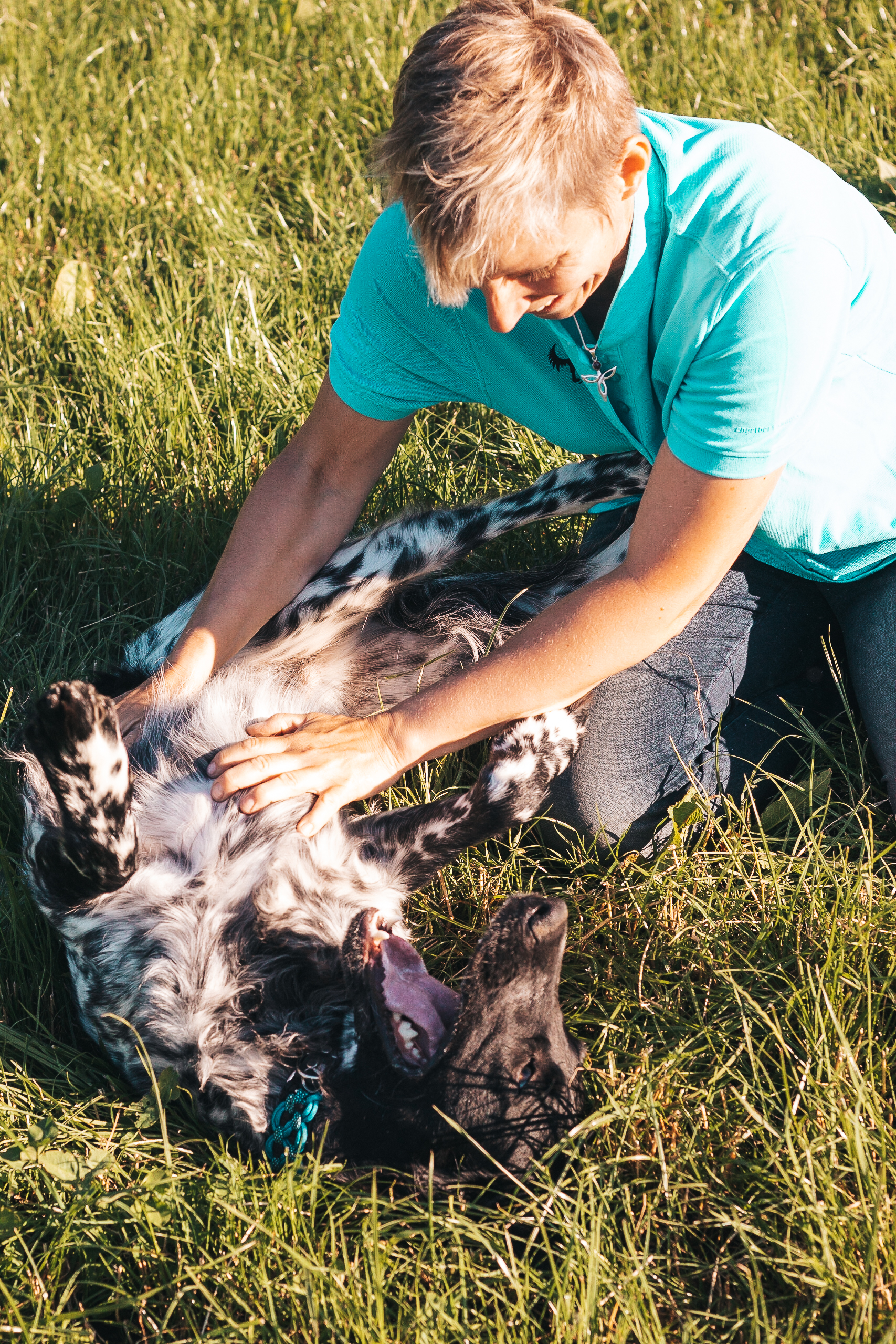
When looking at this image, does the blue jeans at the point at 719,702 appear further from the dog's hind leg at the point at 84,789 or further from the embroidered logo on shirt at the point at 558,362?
the dog's hind leg at the point at 84,789

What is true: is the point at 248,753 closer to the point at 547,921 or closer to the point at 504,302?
the point at 547,921

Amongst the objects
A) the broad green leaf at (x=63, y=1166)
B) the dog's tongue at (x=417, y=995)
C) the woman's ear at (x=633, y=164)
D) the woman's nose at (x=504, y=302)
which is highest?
the woman's ear at (x=633, y=164)

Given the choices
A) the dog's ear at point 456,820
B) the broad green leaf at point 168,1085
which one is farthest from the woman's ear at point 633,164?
the broad green leaf at point 168,1085

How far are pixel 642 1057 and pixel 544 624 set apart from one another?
0.88m

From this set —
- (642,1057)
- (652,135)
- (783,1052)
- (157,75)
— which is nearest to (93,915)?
(642,1057)

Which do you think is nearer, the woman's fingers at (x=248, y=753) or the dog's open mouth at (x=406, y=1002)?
the dog's open mouth at (x=406, y=1002)

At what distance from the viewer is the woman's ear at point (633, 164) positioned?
179cm

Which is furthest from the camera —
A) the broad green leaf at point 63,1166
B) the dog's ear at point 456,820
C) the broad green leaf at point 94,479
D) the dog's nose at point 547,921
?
the broad green leaf at point 94,479

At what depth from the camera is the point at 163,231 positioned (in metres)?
4.00

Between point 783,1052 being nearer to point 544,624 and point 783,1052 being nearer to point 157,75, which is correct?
point 544,624

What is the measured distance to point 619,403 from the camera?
7.48ft

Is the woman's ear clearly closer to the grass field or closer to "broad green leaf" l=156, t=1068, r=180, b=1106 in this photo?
the grass field

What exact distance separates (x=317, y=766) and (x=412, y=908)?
55cm

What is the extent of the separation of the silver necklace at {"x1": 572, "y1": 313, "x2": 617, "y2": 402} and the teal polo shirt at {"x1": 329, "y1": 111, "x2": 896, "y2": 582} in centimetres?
1
